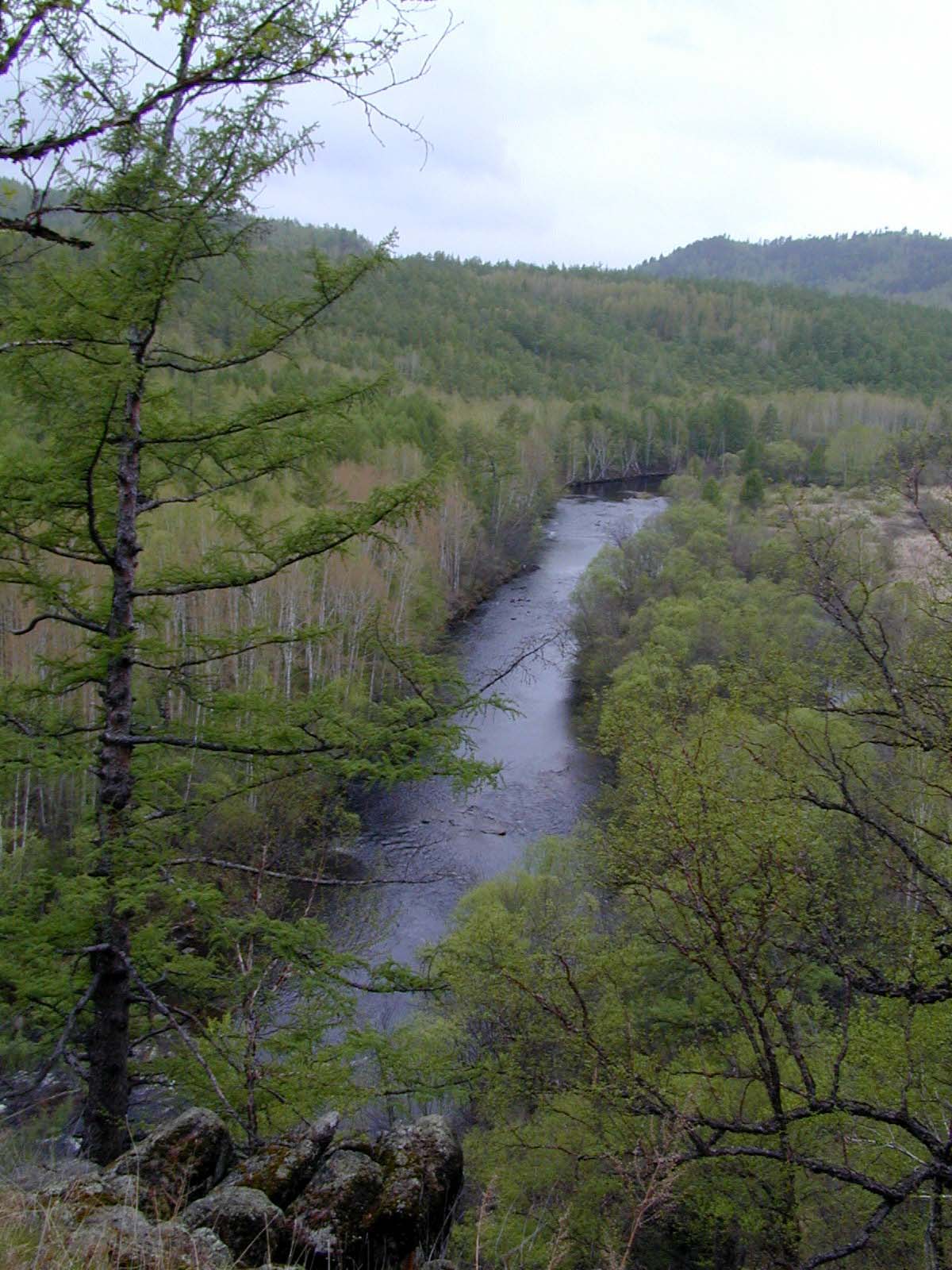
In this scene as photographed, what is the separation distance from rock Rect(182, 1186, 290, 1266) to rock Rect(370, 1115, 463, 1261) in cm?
55

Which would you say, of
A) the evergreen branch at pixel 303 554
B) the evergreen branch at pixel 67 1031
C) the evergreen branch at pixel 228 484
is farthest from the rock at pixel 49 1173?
the evergreen branch at pixel 228 484

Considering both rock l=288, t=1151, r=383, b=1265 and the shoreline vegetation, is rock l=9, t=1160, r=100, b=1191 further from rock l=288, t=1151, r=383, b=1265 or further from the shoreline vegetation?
rock l=288, t=1151, r=383, b=1265

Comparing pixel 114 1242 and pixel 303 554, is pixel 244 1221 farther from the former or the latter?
pixel 303 554

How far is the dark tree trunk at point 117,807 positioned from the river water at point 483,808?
682cm

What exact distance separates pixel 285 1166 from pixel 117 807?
A: 2.28 m

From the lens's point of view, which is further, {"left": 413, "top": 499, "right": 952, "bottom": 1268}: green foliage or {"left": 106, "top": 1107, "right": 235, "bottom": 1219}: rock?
{"left": 106, "top": 1107, "right": 235, "bottom": 1219}: rock

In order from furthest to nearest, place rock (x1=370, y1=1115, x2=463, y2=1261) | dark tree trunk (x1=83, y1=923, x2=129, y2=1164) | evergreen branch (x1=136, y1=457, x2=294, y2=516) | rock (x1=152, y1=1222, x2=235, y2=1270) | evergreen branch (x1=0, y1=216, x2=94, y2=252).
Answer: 1. evergreen branch (x1=136, y1=457, x2=294, y2=516)
2. dark tree trunk (x1=83, y1=923, x2=129, y2=1164)
3. rock (x1=370, y1=1115, x2=463, y2=1261)
4. rock (x1=152, y1=1222, x2=235, y2=1270)
5. evergreen branch (x1=0, y1=216, x2=94, y2=252)

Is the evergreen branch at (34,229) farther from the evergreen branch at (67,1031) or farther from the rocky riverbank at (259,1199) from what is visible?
the evergreen branch at (67,1031)

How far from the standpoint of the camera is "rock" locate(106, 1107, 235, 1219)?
4461 millimetres

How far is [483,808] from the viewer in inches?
896

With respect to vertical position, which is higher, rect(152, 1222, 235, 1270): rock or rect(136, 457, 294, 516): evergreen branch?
rect(136, 457, 294, 516): evergreen branch

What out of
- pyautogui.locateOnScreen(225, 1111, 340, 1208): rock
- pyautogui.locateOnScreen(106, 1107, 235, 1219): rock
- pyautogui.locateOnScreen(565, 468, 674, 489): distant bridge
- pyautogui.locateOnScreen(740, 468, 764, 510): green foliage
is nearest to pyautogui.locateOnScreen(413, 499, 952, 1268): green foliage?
pyautogui.locateOnScreen(225, 1111, 340, 1208): rock

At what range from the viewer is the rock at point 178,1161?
446cm

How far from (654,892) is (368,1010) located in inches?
247
